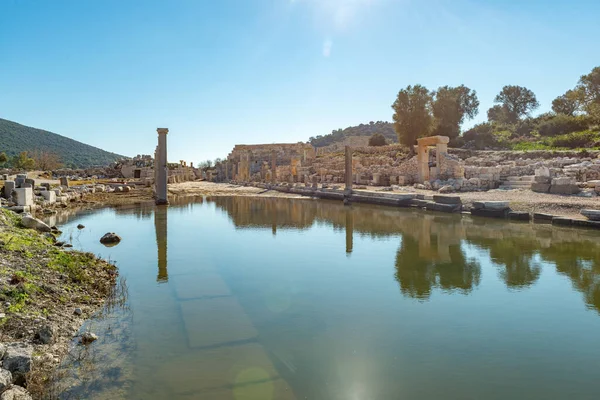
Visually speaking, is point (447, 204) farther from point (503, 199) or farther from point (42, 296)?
point (42, 296)

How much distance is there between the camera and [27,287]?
5.51m

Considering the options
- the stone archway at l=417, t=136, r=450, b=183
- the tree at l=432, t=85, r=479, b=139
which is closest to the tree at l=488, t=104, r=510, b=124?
the tree at l=432, t=85, r=479, b=139

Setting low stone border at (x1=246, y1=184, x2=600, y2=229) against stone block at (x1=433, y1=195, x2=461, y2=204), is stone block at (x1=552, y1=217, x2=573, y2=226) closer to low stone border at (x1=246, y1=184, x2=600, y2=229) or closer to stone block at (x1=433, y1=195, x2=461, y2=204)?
low stone border at (x1=246, y1=184, x2=600, y2=229)

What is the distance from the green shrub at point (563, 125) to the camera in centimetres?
3734

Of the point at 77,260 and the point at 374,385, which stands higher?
the point at 77,260

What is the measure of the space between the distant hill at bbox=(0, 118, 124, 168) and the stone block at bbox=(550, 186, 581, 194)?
88.7m

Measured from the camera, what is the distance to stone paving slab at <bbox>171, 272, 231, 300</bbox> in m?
6.72

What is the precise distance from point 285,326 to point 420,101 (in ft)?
133

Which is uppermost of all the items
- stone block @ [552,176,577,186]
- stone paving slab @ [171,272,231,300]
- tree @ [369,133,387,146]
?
tree @ [369,133,387,146]

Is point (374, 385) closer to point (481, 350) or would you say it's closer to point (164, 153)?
point (481, 350)

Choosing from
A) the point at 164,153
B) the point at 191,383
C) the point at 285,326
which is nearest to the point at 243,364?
the point at 191,383

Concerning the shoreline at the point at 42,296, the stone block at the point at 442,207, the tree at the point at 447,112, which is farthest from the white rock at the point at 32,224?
the tree at the point at 447,112

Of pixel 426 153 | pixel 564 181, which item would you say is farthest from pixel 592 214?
pixel 426 153

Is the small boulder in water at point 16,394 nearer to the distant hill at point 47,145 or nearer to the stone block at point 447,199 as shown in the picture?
the stone block at point 447,199
